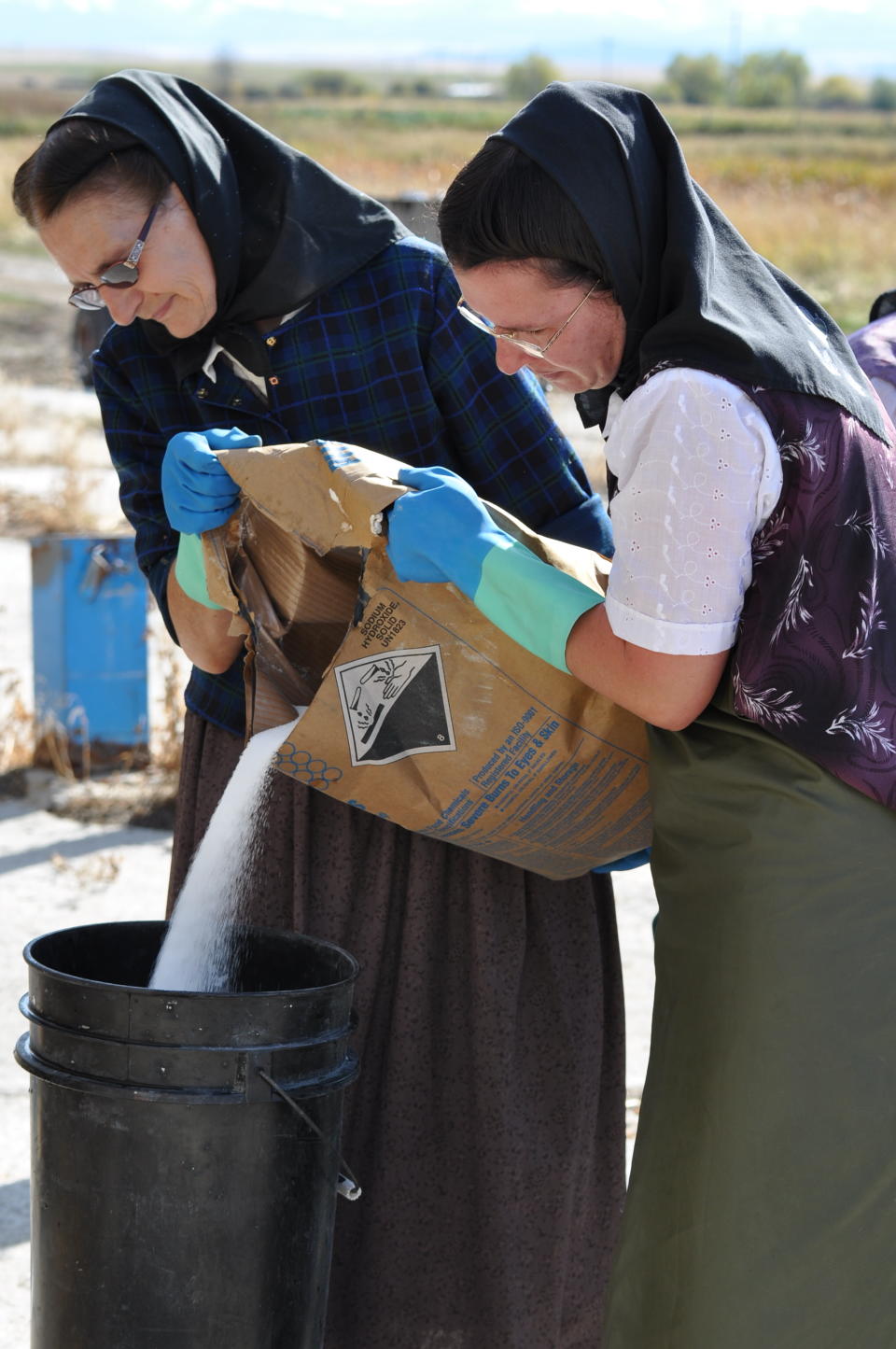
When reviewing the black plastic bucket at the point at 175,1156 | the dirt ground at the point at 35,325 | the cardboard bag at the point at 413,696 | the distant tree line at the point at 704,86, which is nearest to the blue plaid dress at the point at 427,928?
the cardboard bag at the point at 413,696

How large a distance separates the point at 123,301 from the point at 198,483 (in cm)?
35

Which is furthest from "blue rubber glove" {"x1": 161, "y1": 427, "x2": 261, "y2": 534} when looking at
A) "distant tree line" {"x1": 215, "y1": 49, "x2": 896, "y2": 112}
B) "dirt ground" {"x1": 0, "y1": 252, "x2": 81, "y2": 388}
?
"distant tree line" {"x1": 215, "y1": 49, "x2": 896, "y2": 112}

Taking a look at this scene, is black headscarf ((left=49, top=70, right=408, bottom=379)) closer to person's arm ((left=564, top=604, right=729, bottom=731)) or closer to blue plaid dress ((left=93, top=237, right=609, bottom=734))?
blue plaid dress ((left=93, top=237, right=609, bottom=734))

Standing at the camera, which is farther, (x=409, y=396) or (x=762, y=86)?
(x=762, y=86)

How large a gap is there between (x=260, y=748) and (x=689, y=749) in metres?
0.59

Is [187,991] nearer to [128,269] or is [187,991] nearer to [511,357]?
[511,357]

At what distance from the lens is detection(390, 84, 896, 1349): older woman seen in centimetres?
151

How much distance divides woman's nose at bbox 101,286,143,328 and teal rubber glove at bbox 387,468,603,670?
563mm

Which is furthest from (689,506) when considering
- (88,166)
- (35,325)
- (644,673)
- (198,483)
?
(35,325)

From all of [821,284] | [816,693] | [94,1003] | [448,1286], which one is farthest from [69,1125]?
[821,284]

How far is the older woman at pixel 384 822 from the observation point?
2.12 m

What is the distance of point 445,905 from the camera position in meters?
2.18

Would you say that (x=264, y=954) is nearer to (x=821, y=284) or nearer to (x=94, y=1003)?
(x=94, y=1003)

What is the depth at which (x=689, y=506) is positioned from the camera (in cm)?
149
